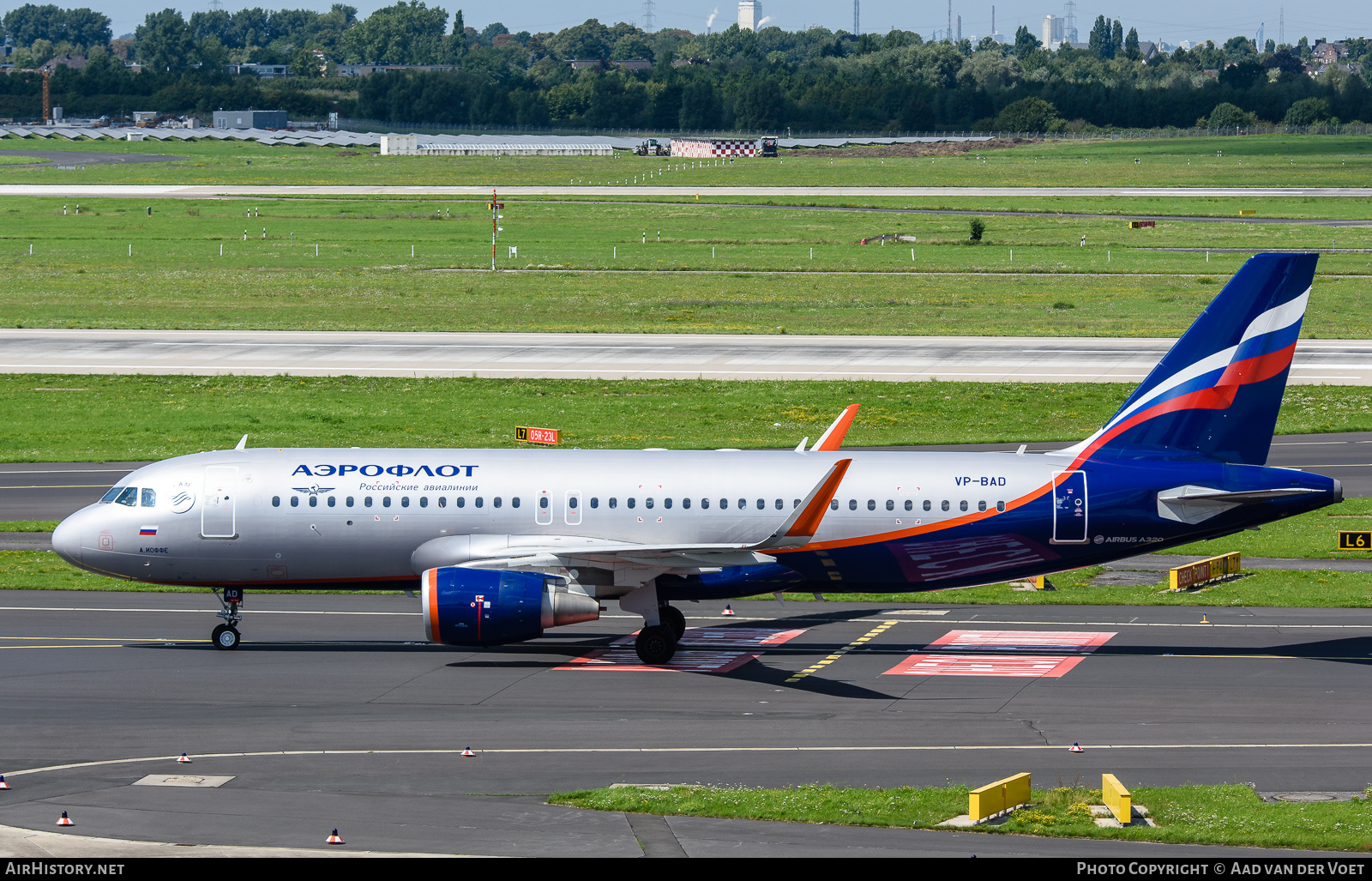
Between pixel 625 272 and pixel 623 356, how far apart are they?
38.4m

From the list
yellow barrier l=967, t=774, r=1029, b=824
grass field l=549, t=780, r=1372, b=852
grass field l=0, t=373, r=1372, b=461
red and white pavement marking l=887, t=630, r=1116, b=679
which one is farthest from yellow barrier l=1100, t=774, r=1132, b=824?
grass field l=0, t=373, r=1372, b=461

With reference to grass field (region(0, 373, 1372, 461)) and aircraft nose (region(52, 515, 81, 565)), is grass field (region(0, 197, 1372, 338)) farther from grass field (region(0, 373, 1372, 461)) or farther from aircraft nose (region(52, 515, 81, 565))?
aircraft nose (region(52, 515, 81, 565))

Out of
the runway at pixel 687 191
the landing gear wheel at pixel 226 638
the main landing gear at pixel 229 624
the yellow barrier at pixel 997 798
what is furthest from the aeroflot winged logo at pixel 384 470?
the runway at pixel 687 191

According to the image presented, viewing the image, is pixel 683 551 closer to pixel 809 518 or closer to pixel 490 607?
pixel 809 518

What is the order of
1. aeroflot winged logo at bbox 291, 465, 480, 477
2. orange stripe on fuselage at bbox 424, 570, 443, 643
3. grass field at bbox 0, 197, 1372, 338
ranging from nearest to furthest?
orange stripe on fuselage at bbox 424, 570, 443, 643 → aeroflot winged logo at bbox 291, 465, 480, 477 → grass field at bbox 0, 197, 1372, 338

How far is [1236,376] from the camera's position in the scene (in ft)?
114

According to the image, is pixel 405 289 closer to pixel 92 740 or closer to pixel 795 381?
pixel 795 381

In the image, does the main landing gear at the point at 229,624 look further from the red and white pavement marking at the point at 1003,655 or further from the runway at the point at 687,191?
the runway at the point at 687,191

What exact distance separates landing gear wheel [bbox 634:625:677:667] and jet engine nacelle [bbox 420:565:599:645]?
79.2 inches

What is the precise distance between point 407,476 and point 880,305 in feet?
224

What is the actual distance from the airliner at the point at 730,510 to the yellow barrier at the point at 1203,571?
7431mm

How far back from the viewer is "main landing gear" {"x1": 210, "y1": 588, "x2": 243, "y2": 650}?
3500 cm

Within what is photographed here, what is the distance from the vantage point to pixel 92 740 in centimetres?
2764
